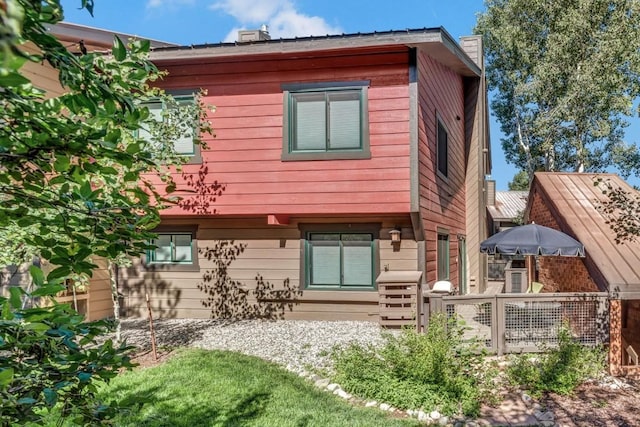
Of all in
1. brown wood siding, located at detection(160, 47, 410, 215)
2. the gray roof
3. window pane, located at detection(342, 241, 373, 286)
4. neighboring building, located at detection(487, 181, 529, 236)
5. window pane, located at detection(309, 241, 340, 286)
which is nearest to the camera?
brown wood siding, located at detection(160, 47, 410, 215)

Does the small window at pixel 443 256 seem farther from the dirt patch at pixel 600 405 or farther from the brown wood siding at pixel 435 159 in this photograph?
the dirt patch at pixel 600 405

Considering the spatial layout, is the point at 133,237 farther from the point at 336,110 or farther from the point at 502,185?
the point at 502,185

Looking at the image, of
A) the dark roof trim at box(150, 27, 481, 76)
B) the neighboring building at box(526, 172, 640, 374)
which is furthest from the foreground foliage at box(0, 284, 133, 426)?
the dark roof trim at box(150, 27, 481, 76)

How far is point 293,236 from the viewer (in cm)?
922

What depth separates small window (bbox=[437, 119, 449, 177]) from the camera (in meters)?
10.3

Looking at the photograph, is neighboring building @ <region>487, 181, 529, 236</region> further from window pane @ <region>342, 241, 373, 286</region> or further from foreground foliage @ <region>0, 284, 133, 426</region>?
foreground foliage @ <region>0, 284, 133, 426</region>

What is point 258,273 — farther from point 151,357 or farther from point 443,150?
point 443,150

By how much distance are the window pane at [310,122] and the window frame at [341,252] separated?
169 cm

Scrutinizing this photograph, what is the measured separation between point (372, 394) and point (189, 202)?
5.41 m

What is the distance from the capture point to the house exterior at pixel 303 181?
26.5 ft

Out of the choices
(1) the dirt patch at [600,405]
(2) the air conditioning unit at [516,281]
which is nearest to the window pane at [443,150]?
(2) the air conditioning unit at [516,281]

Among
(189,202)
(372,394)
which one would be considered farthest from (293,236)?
(372,394)

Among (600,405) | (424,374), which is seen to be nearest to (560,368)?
(600,405)

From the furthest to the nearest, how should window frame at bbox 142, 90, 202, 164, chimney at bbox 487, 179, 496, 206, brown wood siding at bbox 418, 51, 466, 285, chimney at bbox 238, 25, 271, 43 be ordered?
1. chimney at bbox 487, 179, 496, 206
2. chimney at bbox 238, 25, 271, 43
3. window frame at bbox 142, 90, 202, 164
4. brown wood siding at bbox 418, 51, 466, 285
